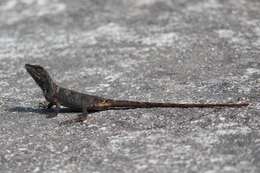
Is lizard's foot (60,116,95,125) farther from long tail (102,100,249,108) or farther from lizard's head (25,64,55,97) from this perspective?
lizard's head (25,64,55,97)

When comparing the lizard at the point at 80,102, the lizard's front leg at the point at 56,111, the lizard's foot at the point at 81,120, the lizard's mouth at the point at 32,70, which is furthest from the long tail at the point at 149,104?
the lizard's mouth at the point at 32,70

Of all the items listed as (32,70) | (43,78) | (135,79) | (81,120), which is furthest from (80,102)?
(135,79)

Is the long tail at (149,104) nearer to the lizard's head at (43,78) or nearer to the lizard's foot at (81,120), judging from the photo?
the lizard's foot at (81,120)

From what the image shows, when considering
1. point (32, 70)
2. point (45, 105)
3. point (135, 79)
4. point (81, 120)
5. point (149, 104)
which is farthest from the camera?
point (135, 79)

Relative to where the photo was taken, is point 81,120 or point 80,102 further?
point 80,102

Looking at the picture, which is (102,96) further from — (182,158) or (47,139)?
(182,158)

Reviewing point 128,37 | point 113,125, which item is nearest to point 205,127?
point 113,125

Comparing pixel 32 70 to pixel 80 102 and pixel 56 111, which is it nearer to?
pixel 56 111
